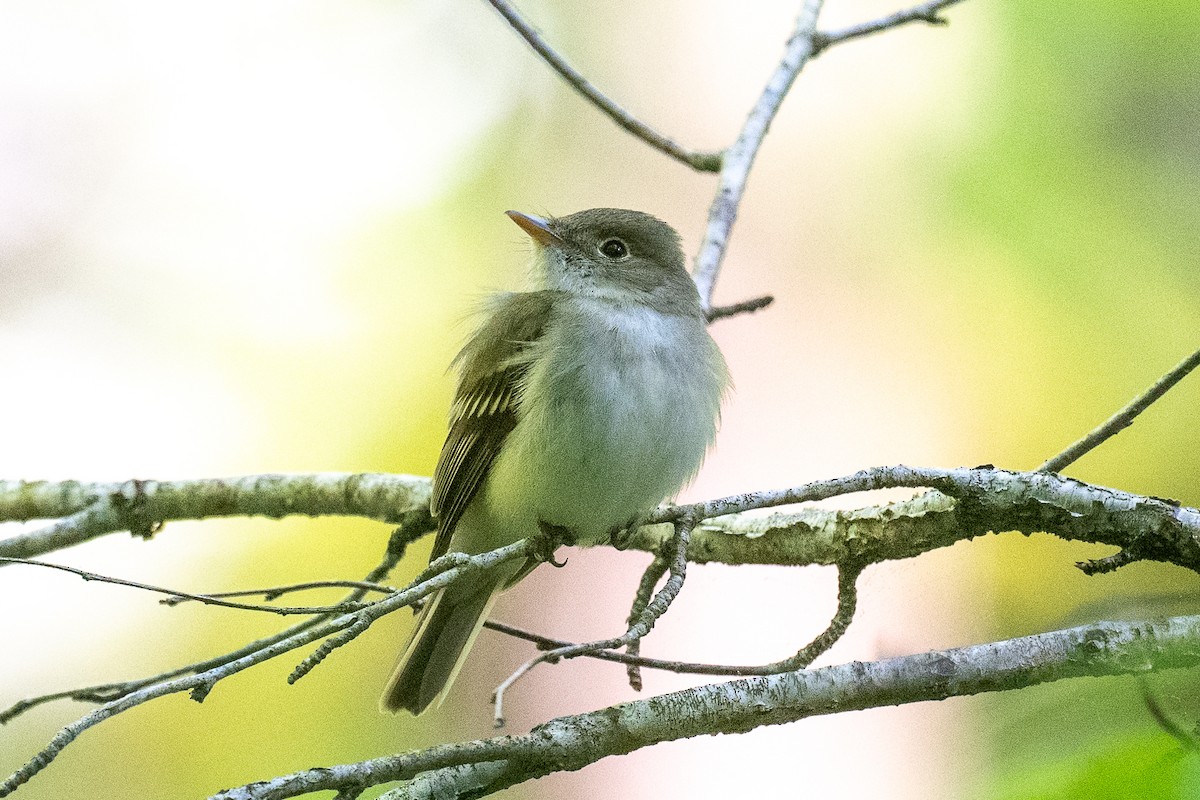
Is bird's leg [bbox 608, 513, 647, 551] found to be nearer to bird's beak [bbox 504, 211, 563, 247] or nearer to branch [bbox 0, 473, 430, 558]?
branch [bbox 0, 473, 430, 558]

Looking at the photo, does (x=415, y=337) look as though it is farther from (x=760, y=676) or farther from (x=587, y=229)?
(x=760, y=676)

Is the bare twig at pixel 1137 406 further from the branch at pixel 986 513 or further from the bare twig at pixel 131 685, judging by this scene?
the bare twig at pixel 131 685

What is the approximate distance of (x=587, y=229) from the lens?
4922mm

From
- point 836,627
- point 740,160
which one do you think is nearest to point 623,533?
point 836,627

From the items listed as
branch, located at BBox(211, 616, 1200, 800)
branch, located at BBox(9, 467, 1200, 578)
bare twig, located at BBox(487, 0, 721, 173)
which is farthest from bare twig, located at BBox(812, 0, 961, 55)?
branch, located at BBox(211, 616, 1200, 800)

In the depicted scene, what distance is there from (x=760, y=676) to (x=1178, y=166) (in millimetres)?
3843

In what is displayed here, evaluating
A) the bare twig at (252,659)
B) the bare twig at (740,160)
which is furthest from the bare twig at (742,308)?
the bare twig at (252,659)

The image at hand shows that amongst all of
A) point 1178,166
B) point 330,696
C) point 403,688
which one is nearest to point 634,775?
point 403,688

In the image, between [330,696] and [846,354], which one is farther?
[846,354]

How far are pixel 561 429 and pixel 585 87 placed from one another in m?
1.61

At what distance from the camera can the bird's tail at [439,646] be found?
4215 mm

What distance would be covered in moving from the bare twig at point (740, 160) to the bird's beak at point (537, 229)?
2.08 feet

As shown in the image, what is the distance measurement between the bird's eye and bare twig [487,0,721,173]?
0.45 m

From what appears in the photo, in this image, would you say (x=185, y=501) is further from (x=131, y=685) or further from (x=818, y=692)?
(x=818, y=692)
